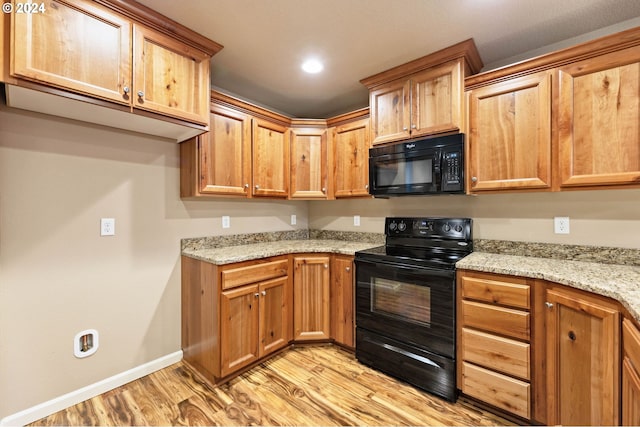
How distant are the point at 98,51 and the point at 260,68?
1.11 metres

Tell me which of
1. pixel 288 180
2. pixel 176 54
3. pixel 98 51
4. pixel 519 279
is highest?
pixel 176 54

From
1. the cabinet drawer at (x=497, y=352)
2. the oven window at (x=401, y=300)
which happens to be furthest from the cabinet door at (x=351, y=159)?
the cabinet drawer at (x=497, y=352)

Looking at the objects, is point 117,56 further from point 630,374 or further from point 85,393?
point 630,374

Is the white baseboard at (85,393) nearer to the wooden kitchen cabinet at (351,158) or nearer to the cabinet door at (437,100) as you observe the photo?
the wooden kitchen cabinet at (351,158)

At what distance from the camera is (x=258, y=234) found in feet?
9.38

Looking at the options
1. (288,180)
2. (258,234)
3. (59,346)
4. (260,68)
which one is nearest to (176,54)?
(260,68)

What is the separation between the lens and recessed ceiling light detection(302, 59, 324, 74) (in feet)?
7.18

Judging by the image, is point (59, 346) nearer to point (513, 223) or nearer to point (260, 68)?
point (260, 68)

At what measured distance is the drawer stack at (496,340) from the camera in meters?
1.61

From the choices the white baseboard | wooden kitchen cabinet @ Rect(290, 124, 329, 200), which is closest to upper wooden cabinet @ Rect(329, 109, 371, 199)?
wooden kitchen cabinet @ Rect(290, 124, 329, 200)

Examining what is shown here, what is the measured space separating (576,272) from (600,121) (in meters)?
0.86

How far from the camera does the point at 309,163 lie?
2.84m

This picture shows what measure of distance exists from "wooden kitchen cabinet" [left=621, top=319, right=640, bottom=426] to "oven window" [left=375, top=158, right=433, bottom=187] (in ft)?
4.21

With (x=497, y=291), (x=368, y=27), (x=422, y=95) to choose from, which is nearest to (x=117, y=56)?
(x=368, y=27)
